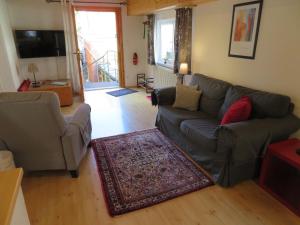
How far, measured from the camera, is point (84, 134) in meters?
2.51

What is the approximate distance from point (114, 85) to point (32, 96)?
181 inches

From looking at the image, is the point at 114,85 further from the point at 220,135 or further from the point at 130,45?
the point at 220,135

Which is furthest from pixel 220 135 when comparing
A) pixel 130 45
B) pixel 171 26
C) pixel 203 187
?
pixel 130 45

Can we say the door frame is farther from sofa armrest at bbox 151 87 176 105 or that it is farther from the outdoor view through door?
sofa armrest at bbox 151 87 176 105

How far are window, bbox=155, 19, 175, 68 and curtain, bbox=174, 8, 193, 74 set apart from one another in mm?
785

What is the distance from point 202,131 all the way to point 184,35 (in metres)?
2.13

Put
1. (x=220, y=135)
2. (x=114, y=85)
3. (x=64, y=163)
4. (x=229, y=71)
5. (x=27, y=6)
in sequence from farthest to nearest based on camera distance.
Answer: (x=114, y=85) < (x=27, y=6) < (x=229, y=71) < (x=64, y=163) < (x=220, y=135)

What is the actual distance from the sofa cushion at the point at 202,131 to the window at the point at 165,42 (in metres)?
2.47

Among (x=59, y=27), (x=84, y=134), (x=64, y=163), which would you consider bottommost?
(x=64, y=163)

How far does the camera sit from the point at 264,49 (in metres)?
2.52

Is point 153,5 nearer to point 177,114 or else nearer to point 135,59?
point 177,114

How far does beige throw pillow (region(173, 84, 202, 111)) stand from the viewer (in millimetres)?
3117

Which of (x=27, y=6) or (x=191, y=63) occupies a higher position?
(x=27, y=6)

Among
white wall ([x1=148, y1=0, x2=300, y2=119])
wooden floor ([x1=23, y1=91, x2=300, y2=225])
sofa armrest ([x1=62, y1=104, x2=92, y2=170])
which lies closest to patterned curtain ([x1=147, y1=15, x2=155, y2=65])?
white wall ([x1=148, y1=0, x2=300, y2=119])
